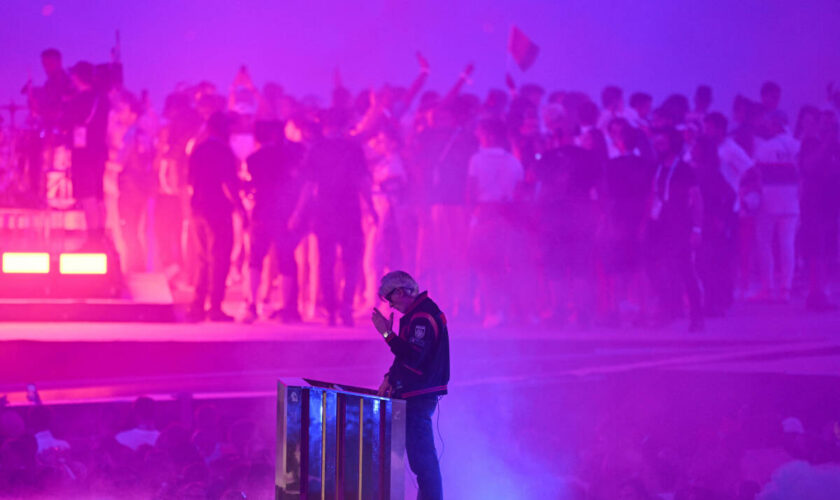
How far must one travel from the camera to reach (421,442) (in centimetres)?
499

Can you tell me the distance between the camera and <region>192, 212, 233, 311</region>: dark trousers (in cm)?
955

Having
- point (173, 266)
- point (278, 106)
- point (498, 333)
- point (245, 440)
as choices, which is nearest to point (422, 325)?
point (245, 440)

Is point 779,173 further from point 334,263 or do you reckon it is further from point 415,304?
point 415,304

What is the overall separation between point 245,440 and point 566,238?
3.54 meters

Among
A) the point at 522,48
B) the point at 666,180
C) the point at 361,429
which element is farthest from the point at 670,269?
the point at 361,429

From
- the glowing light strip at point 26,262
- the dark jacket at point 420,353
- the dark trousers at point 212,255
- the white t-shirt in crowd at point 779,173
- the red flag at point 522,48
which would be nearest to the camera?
the dark jacket at point 420,353

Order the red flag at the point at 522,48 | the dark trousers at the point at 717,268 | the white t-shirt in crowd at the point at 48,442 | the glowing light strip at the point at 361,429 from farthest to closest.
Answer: the red flag at the point at 522,48 < the dark trousers at the point at 717,268 < the white t-shirt in crowd at the point at 48,442 < the glowing light strip at the point at 361,429

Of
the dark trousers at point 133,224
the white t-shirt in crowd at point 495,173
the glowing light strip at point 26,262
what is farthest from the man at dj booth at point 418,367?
the dark trousers at point 133,224

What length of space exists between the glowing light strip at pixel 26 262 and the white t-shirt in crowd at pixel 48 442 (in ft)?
7.01

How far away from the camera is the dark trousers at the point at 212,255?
31.3ft

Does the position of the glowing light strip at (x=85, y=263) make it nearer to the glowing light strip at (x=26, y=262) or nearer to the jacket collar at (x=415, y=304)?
the glowing light strip at (x=26, y=262)

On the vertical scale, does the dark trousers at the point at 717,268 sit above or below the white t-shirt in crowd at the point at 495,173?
below

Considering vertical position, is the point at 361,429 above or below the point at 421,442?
above

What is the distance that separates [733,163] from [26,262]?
6279 millimetres
